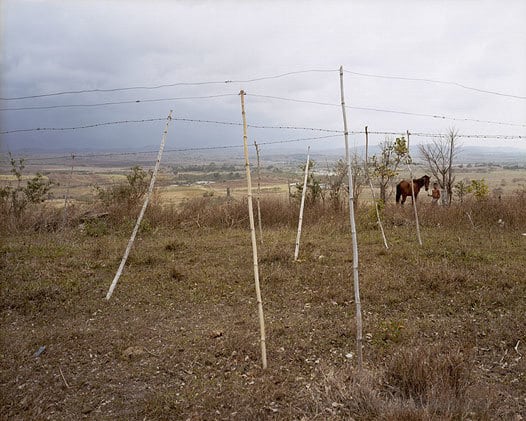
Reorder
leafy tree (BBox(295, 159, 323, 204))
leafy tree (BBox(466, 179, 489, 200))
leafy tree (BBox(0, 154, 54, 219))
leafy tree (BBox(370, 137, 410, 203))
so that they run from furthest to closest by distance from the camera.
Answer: leafy tree (BBox(295, 159, 323, 204))
leafy tree (BBox(466, 179, 489, 200))
leafy tree (BBox(0, 154, 54, 219))
leafy tree (BBox(370, 137, 410, 203))

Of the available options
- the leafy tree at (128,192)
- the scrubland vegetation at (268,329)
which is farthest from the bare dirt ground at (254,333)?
the leafy tree at (128,192)

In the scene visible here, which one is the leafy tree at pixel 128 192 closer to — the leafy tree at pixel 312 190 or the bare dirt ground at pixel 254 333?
the bare dirt ground at pixel 254 333

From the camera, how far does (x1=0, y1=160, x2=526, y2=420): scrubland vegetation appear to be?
3.21 meters

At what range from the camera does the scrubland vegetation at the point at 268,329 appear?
3.21 m

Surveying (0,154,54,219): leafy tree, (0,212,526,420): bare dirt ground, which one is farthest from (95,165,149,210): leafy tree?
(0,212,526,420): bare dirt ground

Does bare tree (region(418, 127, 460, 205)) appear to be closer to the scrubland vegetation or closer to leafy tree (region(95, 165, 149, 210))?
the scrubland vegetation

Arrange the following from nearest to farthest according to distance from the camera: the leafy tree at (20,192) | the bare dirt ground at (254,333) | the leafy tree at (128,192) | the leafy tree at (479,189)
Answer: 1. the bare dirt ground at (254,333)
2. the leafy tree at (20,192)
3. the leafy tree at (479,189)
4. the leafy tree at (128,192)

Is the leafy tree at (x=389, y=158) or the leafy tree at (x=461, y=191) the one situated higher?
the leafy tree at (x=389, y=158)

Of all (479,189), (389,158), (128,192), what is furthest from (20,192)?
(479,189)

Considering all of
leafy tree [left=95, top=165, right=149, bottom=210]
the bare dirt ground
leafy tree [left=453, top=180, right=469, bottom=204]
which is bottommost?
the bare dirt ground

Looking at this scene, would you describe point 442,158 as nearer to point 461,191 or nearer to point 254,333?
point 461,191

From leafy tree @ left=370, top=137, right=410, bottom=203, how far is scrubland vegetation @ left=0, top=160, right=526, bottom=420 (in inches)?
61.5

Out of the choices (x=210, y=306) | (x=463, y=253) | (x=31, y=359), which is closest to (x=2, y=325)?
(x=31, y=359)

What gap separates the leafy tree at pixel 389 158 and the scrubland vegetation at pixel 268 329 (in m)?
1.56
